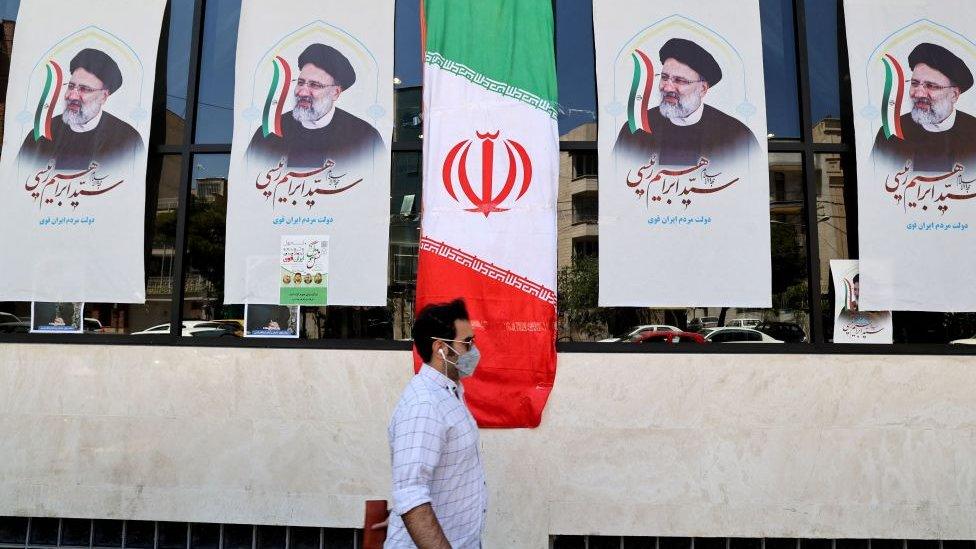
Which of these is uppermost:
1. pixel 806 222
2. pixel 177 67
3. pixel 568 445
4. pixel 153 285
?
pixel 177 67

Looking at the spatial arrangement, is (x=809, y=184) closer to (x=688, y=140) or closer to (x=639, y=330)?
(x=688, y=140)

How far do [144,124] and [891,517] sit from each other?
617cm

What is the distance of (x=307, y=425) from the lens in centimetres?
541

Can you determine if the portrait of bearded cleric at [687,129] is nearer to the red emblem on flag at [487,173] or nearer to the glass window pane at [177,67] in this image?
the red emblem on flag at [487,173]

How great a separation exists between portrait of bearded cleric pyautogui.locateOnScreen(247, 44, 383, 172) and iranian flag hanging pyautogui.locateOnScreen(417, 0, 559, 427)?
0.57 meters

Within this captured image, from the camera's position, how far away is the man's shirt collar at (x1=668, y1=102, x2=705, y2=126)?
5492mm

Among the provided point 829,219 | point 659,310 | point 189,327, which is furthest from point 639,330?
point 189,327

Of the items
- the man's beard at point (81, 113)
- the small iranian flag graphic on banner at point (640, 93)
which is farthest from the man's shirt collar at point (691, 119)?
the man's beard at point (81, 113)

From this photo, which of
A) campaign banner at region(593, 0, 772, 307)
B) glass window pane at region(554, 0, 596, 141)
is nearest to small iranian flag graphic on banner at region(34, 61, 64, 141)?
glass window pane at region(554, 0, 596, 141)

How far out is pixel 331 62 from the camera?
5719 millimetres

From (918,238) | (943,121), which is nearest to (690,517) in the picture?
(918,238)

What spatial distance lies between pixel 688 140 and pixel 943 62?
79.3 inches

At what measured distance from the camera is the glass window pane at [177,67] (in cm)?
591

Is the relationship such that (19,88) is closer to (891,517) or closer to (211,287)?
(211,287)
